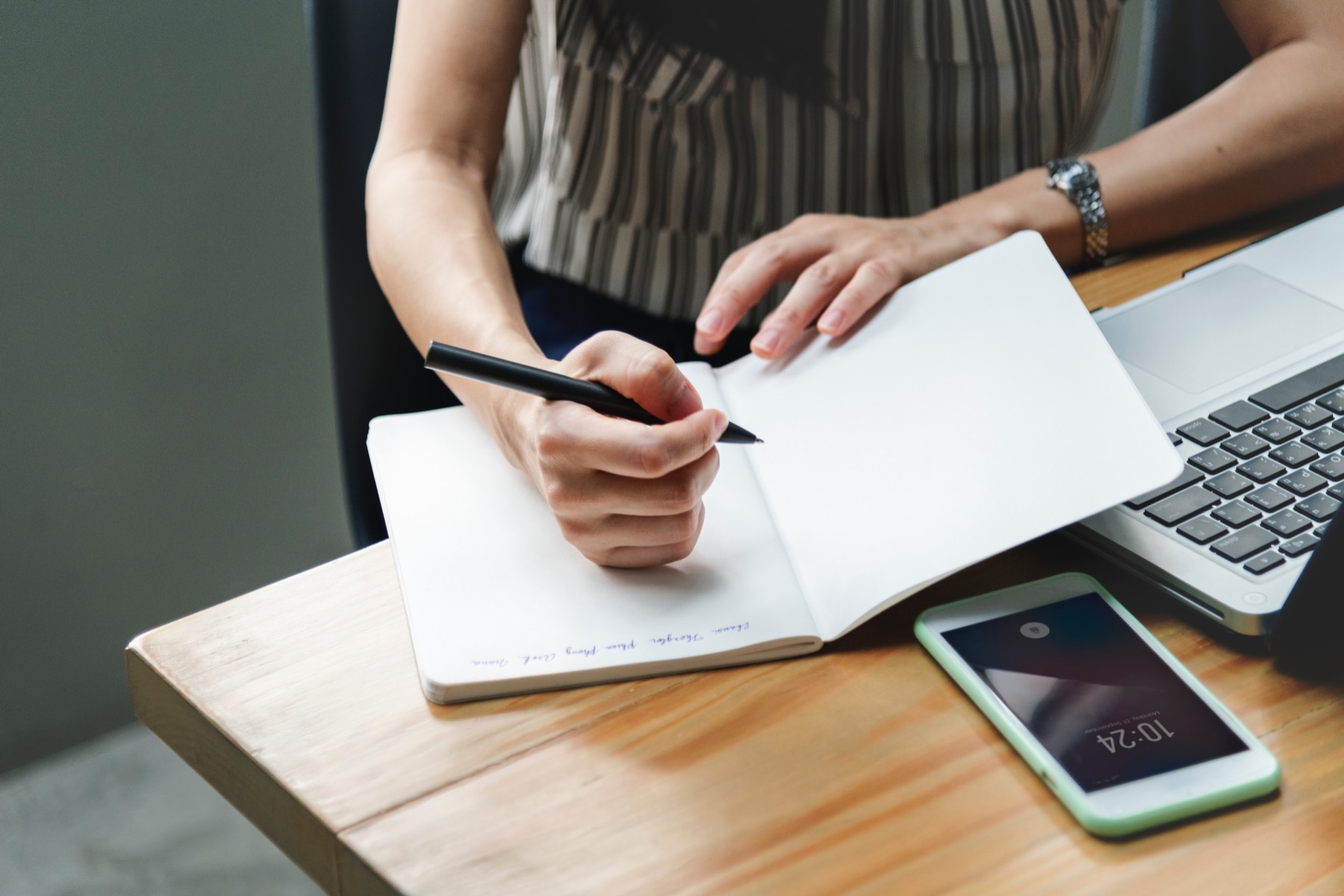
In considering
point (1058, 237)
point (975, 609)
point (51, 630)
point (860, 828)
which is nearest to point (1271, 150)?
point (1058, 237)

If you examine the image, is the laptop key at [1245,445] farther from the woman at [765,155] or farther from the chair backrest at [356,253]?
the chair backrest at [356,253]

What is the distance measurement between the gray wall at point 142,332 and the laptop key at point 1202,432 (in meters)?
1.12

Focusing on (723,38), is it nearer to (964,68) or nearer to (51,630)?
(964,68)

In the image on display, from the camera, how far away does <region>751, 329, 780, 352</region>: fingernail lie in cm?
62

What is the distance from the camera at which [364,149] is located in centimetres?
83

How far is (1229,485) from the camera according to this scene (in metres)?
0.49

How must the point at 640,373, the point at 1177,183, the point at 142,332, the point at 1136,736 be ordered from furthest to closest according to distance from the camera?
the point at 142,332 < the point at 1177,183 < the point at 640,373 < the point at 1136,736

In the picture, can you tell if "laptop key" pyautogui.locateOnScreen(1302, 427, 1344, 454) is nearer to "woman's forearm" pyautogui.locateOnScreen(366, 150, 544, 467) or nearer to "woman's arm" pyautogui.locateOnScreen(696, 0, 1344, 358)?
"woman's arm" pyautogui.locateOnScreen(696, 0, 1344, 358)

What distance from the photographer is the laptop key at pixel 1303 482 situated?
1.59 ft

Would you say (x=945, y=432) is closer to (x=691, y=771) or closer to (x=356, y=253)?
(x=691, y=771)

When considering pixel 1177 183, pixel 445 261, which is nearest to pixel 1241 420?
pixel 1177 183

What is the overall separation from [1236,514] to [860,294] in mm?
235

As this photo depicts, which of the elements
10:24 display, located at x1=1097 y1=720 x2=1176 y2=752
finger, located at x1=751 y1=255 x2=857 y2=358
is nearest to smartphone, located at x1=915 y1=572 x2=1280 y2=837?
10:24 display, located at x1=1097 y1=720 x2=1176 y2=752

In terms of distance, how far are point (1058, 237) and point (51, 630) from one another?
122cm
